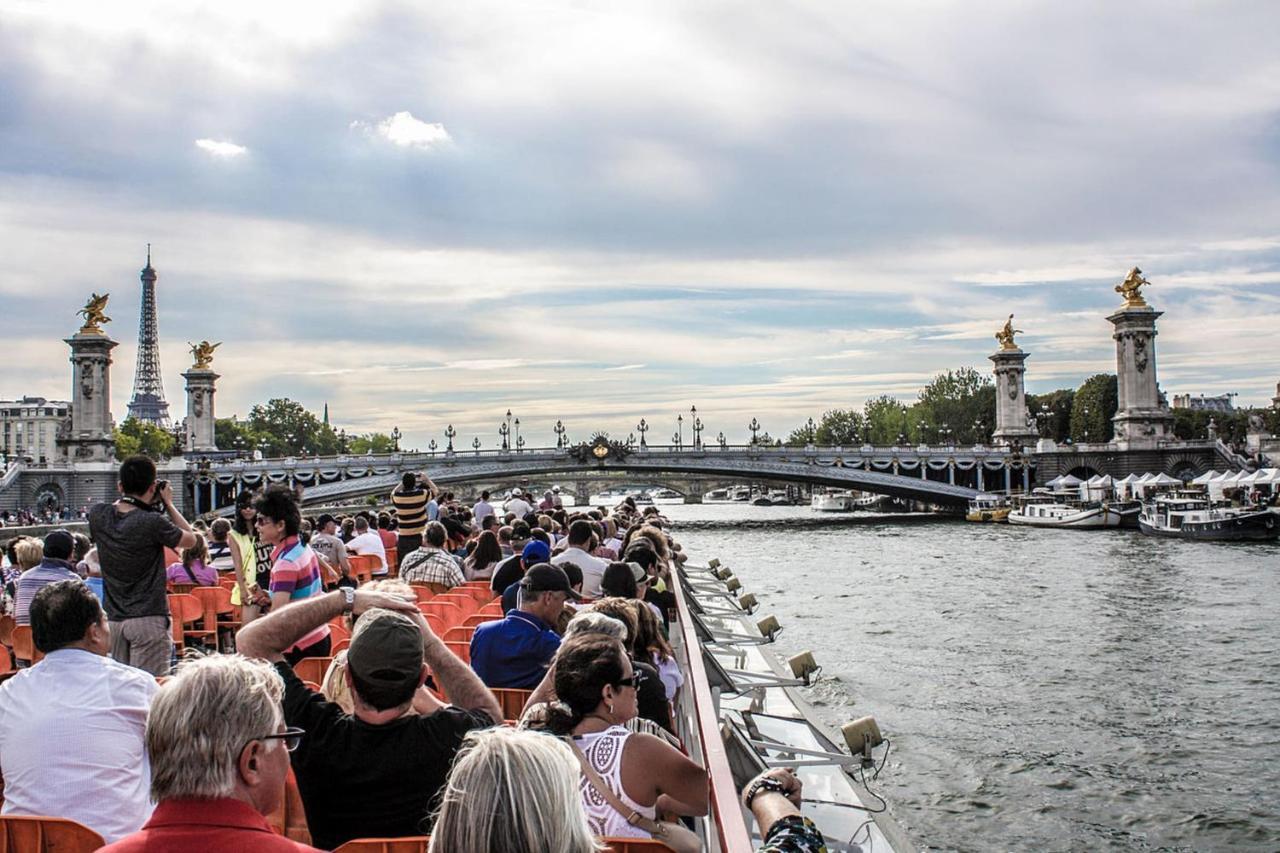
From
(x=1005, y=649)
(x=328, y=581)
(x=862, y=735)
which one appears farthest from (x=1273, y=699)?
(x=328, y=581)

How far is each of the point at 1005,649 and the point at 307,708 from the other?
19.3 metres

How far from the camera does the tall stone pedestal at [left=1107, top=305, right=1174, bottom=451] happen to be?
72.2 meters

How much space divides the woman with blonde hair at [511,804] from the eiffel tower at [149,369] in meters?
145

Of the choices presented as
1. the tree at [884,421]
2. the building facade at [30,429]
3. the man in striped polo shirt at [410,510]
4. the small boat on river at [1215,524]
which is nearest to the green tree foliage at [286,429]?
the building facade at [30,429]

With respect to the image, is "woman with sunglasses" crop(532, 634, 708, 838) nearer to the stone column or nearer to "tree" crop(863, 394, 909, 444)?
the stone column

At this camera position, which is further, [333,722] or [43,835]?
[333,722]

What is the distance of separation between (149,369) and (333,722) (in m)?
154

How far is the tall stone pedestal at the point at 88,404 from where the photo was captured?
216ft

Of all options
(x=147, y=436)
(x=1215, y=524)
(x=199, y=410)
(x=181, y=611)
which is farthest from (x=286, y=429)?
(x=181, y=611)

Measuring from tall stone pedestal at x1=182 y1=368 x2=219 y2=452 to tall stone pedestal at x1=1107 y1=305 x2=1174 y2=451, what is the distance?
198 feet

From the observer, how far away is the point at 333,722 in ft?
11.0

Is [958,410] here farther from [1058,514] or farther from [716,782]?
[716,782]

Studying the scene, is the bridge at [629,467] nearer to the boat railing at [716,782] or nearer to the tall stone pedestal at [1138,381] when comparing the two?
the tall stone pedestal at [1138,381]

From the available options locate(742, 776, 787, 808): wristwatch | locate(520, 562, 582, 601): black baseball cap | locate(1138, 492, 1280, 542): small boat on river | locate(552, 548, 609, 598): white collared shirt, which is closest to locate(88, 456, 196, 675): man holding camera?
locate(520, 562, 582, 601): black baseball cap
